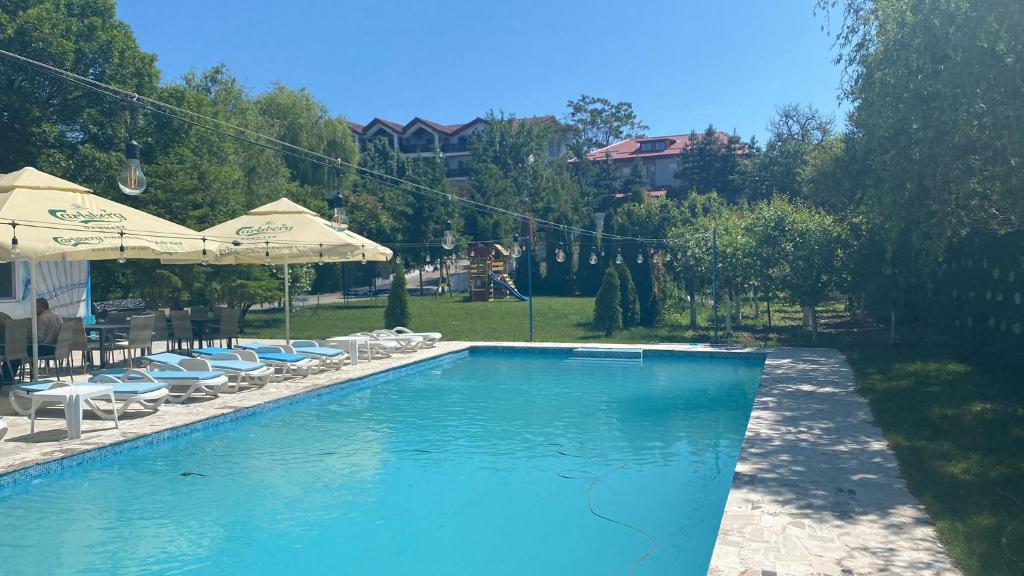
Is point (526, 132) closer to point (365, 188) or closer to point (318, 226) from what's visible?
point (365, 188)

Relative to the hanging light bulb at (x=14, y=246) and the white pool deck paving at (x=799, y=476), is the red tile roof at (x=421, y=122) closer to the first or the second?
the white pool deck paving at (x=799, y=476)

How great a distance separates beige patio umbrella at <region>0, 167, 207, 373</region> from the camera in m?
9.47

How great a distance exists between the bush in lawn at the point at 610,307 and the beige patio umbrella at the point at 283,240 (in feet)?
24.3

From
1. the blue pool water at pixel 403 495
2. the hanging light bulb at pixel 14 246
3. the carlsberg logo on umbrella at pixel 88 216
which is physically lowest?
the blue pool water at pixel 403 495

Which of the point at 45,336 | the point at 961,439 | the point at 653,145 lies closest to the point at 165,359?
the point at 45,336

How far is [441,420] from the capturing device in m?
11.0

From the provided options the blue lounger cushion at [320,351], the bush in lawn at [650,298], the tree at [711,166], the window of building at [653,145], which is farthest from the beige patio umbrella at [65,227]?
the window of building at [653,145]

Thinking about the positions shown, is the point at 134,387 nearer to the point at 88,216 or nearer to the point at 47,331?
the point at 88,216

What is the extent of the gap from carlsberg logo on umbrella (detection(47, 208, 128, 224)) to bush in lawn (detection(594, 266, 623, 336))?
12.6 m

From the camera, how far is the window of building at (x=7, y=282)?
1661 cm

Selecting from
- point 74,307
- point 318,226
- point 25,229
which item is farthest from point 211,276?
point 25,229

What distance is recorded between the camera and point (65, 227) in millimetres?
10180

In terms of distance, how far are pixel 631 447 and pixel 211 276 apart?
53.0 feet

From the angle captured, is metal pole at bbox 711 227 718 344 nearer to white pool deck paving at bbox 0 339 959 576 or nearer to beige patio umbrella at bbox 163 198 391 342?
white pool deck paving at bbox 0 339 959 576
